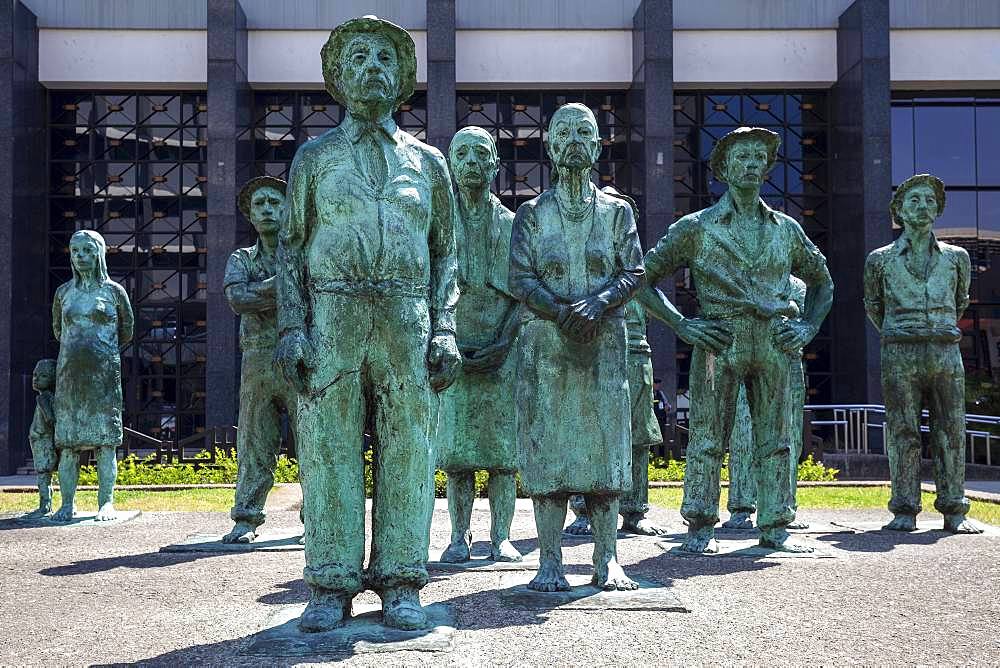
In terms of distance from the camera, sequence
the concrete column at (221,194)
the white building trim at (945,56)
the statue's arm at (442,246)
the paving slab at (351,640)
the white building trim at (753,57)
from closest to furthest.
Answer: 1. the paving slab at (351,640)
2. the statue's arm at (442,246)
3. the concrete column at (221,194)
4. the white building trim at (945,56)
5. the white building trim at (753,57)

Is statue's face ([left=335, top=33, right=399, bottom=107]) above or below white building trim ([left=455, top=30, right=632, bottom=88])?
below

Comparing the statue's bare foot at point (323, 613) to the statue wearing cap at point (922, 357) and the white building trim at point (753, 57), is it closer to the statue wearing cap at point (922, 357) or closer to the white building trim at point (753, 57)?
the statue wearing cap at point (922, 357)

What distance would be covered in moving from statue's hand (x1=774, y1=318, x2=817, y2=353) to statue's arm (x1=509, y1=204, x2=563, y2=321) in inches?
90.3

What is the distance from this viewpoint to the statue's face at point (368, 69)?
4816mm

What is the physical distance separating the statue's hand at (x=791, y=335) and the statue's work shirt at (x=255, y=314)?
3.62 meters

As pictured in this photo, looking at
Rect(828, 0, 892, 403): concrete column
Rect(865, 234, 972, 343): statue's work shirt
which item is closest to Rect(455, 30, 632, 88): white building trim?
Rect(828, 0, 892, 403): concrete column

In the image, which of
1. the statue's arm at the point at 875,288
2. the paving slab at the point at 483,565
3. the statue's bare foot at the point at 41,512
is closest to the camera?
the paving slab at the point at 483,565

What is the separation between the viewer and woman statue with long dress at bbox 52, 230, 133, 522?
32.4 ft

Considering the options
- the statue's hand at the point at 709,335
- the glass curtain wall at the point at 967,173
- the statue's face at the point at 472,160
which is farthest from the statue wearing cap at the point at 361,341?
the glass curtain wall at the point at 967,173

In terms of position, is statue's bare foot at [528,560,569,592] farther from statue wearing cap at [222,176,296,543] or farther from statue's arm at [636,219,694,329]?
statue wearing cap at [222,176,296,543]

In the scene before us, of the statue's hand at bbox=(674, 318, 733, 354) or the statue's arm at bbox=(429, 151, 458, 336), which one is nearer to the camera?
the statue's arm at bbox=(429, 151, 458, 336)

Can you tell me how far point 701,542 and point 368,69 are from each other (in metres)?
4.24

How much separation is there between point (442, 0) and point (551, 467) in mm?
18619

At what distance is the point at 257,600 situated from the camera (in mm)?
5855
